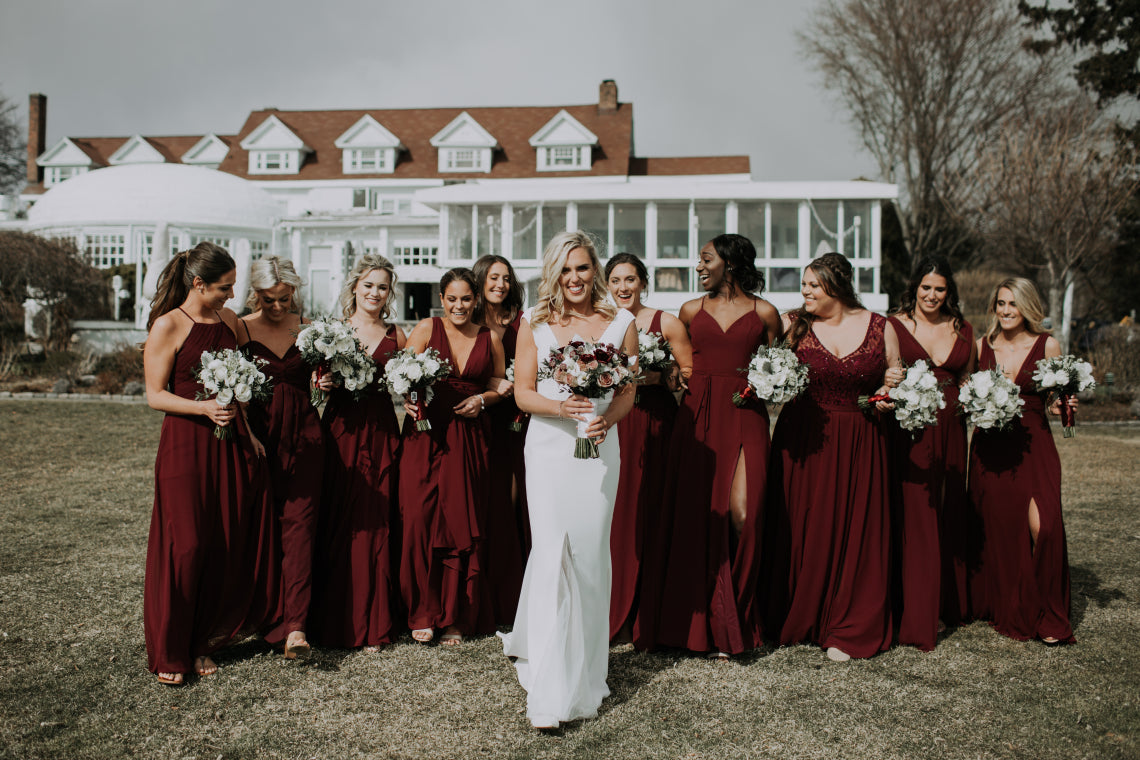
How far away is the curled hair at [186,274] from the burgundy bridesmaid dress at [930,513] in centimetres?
458

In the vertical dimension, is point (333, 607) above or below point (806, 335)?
below

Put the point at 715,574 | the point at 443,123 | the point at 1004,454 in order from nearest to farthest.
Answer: the point at 715,574 → the point at 1004,454 → the point at 443,123

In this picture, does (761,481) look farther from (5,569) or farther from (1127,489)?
(1127,489)

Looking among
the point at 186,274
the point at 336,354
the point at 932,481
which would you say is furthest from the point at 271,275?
the point at 932,481

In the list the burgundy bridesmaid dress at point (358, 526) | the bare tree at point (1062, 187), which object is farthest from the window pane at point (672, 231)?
the burgundy bridesmaid dress at point (358, 526)

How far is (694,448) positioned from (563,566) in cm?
155

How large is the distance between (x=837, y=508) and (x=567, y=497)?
2090 mm

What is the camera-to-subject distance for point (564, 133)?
40.6m

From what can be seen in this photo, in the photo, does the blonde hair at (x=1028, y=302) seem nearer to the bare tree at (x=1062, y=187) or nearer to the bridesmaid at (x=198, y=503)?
the bridesmaid at (x=198, y=503)

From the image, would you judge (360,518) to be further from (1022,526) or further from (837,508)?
(1022,526)

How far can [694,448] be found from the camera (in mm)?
5766

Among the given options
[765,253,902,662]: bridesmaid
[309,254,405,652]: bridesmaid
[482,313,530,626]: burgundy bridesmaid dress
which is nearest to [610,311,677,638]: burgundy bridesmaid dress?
[482,313,530,626]: burgundy bridesmaid dress

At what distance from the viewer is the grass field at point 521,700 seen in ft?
13.9

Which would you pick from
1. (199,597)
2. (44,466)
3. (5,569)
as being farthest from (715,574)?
(44,466)
